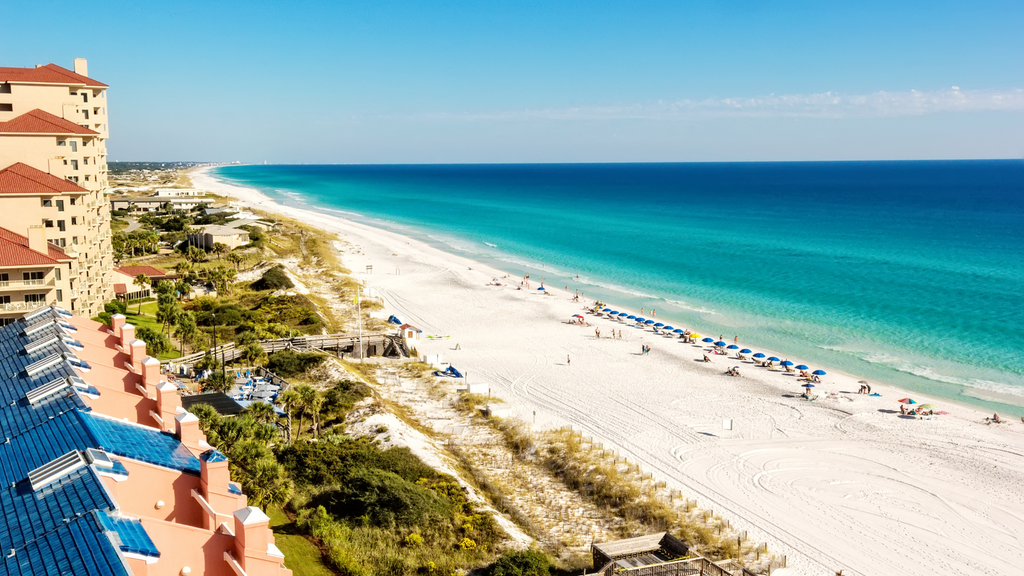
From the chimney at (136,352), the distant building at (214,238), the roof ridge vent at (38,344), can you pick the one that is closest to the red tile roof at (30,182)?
the roof ridge vent at (38,344)

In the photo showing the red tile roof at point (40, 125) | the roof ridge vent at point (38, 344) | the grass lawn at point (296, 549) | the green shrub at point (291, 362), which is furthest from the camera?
the green shrub at point (291, 362)

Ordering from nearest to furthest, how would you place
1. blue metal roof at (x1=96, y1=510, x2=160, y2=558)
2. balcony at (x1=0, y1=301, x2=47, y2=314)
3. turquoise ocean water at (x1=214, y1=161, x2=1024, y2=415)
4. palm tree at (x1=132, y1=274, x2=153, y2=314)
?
blue metal roof at (x1=96, y1=510, x2=160, y2=558) < balcony at (x1=0, y1=301, x2=47, y2=314) < turquoise ocean water at (x1=214, y1=161, x2=1024, y2=415) < palm tree at (x1=132, y1=274, x2=153, y2=314)

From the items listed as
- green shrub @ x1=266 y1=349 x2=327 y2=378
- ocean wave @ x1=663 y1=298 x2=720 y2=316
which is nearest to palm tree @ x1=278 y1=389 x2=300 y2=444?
green shrub @ x1=266 y1=349 x2=327 y2=378

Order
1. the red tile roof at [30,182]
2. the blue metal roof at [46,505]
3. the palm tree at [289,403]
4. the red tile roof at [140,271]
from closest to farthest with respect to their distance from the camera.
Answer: the blue metal roof at [46,505]
the palm tree at [289,403]
the red tile roof at [30,182]
the red tile roof at [140,271]

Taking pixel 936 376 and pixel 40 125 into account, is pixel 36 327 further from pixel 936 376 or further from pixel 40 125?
pixel 936 376

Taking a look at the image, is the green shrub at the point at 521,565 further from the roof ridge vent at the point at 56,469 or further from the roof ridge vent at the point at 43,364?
the roof ridge vent at the point at 43,364

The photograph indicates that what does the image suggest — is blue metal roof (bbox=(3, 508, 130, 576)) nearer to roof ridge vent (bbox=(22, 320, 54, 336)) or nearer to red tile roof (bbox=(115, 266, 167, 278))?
roof ridge vent (bbox=(22, 320, 54, 336))

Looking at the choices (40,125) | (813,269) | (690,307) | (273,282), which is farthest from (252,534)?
(813,269)
